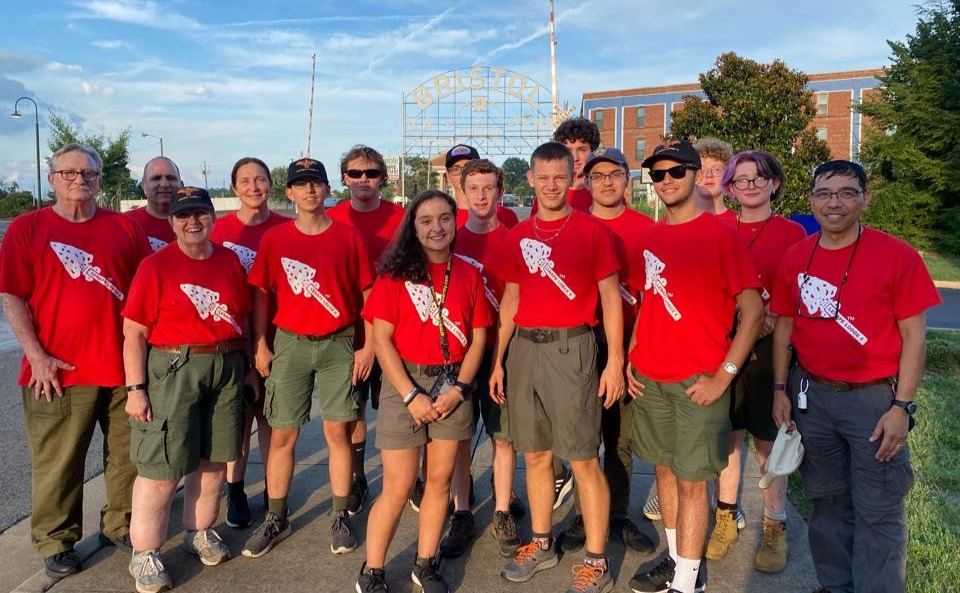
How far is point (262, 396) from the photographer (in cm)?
411

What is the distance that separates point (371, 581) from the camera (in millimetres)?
3199

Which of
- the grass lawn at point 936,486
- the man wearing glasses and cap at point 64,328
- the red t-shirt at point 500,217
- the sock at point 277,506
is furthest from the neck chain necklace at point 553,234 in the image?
the grass lawn at point 936,486

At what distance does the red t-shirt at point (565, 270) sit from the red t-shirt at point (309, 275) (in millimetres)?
999

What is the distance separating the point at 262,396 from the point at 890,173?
23.7 m

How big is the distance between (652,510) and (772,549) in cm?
79

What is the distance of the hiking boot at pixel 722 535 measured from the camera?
11.8 feet

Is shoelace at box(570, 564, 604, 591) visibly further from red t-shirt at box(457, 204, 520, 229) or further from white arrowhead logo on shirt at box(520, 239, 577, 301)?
Answer: red t-shirt at box(457, 204, 520, 229)

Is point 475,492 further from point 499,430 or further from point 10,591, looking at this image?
point 10,591

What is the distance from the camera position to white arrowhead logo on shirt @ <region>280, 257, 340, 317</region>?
364cm

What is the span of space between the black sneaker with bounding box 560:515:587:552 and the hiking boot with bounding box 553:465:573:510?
1.49 feet

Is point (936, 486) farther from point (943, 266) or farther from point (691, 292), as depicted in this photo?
point (943, 266)

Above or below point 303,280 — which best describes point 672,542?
below

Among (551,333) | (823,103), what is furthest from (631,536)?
(823,103)

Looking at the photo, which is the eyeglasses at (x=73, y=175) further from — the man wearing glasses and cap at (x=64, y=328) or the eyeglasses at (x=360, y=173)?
the eyeglasses at (x=360, y=173)
